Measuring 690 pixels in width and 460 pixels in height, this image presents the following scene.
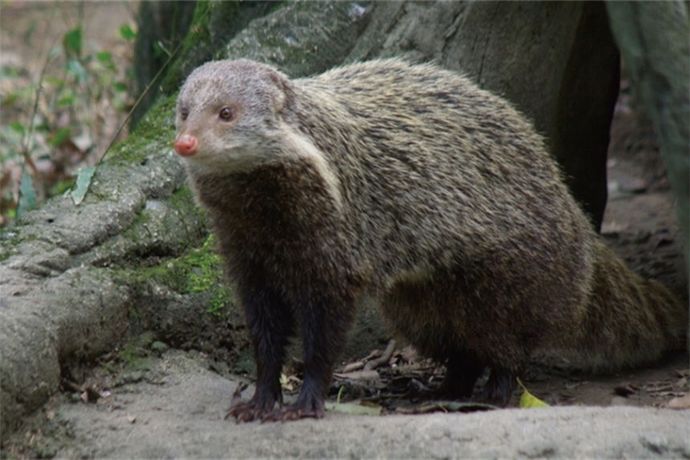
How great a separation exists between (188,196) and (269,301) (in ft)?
3.94

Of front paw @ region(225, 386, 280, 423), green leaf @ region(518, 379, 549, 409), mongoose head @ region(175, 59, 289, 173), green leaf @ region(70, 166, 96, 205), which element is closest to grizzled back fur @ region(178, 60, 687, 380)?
mongoose head @ region(175, 59, 289, 173)

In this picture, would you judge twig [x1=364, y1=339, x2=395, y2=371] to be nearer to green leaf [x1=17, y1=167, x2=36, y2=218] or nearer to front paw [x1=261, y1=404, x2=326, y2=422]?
front paw [x1=261, y1=404, x2=326, y2=422]

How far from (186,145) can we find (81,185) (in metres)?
1.40

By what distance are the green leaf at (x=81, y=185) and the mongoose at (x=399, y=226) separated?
88 cm

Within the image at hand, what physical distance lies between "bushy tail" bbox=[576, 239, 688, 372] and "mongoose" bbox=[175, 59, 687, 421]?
11 millimetres

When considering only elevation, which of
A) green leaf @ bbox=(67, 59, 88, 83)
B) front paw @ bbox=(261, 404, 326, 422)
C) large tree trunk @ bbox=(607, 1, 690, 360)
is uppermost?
large tree trunk @ bbox=(607, 1, 690, 360)

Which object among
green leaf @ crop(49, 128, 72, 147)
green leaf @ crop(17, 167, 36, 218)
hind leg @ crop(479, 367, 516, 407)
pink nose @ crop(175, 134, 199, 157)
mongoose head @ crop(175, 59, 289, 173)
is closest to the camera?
pink nose @ crop(175, 134, 199, 157)

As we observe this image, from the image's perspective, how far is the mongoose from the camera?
463 centimetres

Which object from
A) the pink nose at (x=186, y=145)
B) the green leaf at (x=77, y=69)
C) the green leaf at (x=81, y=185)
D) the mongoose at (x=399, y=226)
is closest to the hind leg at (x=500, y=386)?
the mongoose at (x=399, y=226)

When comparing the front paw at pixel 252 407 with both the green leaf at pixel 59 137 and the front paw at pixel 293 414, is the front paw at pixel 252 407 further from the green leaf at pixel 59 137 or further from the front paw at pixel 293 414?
the green leaf at pixel 59 137

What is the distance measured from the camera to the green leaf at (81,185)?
213 inches

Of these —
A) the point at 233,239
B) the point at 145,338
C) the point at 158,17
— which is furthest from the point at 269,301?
the point at 158,17

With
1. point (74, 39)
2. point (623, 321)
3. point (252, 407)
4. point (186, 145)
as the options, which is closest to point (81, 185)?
point (186, 145)

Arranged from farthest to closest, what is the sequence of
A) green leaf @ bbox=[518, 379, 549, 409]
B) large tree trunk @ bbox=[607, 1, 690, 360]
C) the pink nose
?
1. green leaf @ bbox=[518, 379, 549, 409]
2. the pink nose
3. large tree trunk @ bbox=[607, 1, 690, 360]
